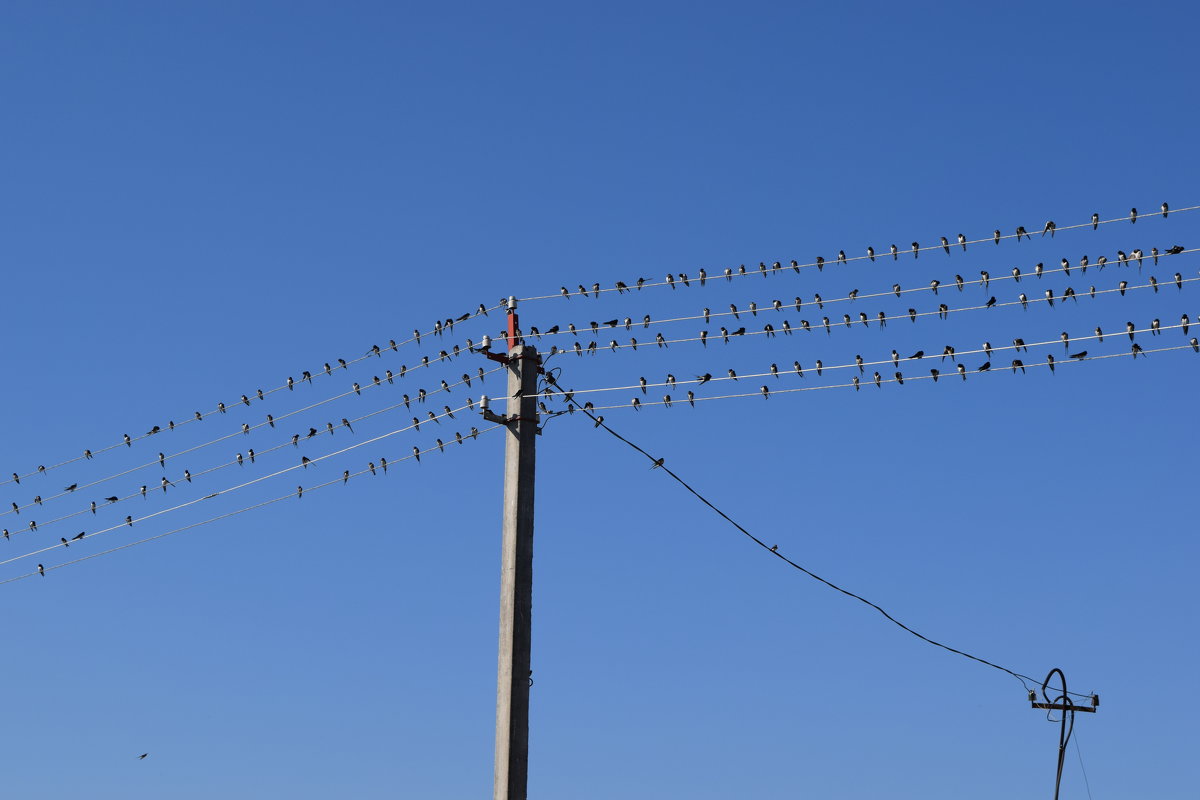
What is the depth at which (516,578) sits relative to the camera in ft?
61.7

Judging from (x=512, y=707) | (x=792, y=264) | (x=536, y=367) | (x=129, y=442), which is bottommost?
(x=512, y=707)

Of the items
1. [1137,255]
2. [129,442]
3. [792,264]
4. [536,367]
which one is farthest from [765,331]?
[129,442]

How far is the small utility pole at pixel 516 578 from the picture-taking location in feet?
59.8

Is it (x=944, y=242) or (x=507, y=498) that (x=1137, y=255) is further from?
(x=507, y=498)

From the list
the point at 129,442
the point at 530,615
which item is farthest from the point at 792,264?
the point at 129,442

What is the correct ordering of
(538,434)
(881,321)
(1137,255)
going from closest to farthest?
(538,434)
(1137,255)
(881,321)

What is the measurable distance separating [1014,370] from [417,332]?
9.53m

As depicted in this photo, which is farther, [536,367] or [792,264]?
[792,264]

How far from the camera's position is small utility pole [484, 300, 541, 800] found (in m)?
18.2

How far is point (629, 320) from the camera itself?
96.3 ft

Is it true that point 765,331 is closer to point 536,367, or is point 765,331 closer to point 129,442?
point 536,367

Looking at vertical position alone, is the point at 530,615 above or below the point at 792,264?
below

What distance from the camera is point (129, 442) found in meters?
30.5

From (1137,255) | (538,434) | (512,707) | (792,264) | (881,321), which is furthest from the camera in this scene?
(881,321)
